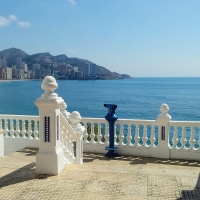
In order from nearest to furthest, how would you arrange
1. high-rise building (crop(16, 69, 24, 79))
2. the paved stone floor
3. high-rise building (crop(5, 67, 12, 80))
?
the paved stone floor < high-rise building (crop(16, 69, 24, 79)) < high-rise building (crop(5, 67, 12, 80))

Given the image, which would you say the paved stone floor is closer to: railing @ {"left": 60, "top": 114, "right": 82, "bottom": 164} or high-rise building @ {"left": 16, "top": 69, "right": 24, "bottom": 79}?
railing @ {"left": 60, "top": 114, "right": 82, "bottom": 164}

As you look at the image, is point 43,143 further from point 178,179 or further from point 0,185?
point 178,179

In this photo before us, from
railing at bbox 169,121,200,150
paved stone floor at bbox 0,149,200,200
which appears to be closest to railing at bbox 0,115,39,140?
paved stone floor at bbox 0,149,200,200

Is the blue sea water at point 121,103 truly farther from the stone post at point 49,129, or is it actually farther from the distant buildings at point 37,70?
the stone post at point 49,129

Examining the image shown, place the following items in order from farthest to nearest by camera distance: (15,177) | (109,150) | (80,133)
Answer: (109,150)
(80,133)
(15,177)

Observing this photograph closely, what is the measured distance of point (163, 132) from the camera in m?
7.82

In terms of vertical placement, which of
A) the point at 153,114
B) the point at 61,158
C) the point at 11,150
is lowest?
the point at 153,114

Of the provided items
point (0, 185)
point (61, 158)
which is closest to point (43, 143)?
point (61, 158)

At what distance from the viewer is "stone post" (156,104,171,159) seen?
774 centimetres

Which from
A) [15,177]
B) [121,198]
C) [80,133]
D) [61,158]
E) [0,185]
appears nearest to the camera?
[121,198]

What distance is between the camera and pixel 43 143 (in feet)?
17.9

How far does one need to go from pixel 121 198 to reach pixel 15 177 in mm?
1989

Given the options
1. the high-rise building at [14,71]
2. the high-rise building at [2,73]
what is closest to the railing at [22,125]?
the high-rise building at [14,71]

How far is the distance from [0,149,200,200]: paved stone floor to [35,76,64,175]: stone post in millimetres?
180
